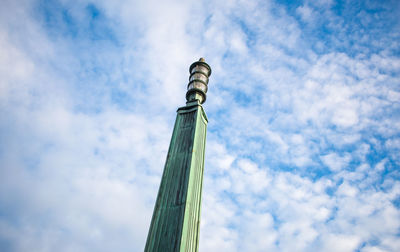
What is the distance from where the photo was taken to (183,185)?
5.61 meters

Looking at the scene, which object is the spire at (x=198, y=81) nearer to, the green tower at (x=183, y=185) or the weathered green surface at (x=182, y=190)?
the green tower at (x=183, y=185)

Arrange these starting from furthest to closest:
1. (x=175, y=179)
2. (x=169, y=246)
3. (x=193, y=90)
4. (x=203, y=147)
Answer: (x=193, y=90)
(x=203, y=147)
(x=175, y=179)
(x=169, y=246)

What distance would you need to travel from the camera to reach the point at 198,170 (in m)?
6.23

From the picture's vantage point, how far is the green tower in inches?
196

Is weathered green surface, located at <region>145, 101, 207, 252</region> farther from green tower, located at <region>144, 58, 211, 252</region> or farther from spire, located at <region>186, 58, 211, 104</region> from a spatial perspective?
spire, located at <region>186, 58, 211, 104</region>

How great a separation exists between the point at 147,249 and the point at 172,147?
2433 millimetres

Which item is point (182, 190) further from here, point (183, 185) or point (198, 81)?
point (198, 81)

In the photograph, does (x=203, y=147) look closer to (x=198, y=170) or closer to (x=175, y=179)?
(x=198, y=170)

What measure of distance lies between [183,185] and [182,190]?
0.12m

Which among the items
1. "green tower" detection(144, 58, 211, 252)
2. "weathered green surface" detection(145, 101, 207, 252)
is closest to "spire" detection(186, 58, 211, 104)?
"green tower" detection(144, 58, 211, 252)

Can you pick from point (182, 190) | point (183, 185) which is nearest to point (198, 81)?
point (183, 185)

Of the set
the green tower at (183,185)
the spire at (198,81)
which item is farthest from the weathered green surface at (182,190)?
the spire at (198,81)

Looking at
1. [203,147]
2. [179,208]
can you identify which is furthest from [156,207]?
[203,147]

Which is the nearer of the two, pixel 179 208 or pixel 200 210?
pixel 179 208
